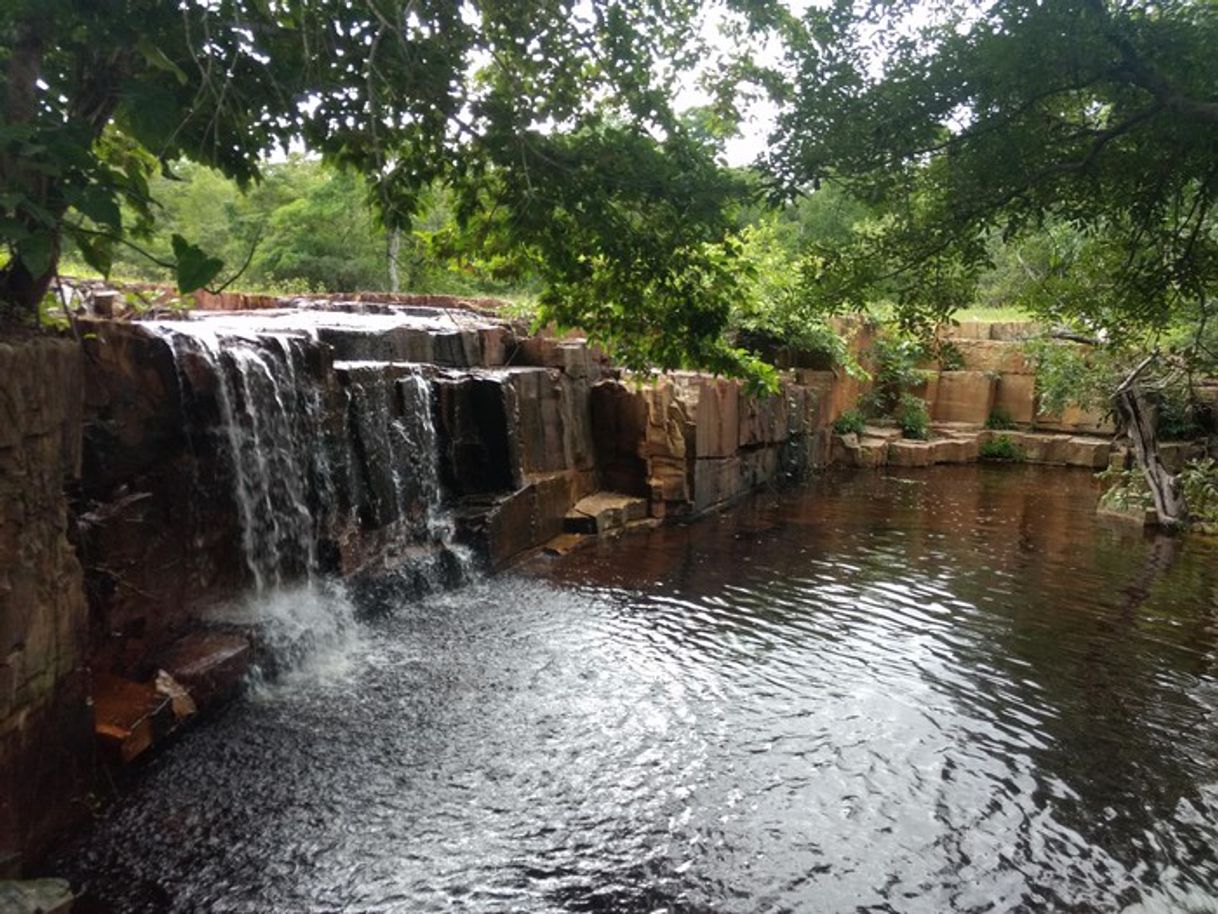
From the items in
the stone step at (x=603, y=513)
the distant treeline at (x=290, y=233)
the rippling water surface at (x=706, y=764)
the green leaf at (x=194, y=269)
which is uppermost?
the distant treeline at (x=290, y=233)

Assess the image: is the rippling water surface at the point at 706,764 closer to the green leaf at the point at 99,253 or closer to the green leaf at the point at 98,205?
the green leaf at the point at 99,253

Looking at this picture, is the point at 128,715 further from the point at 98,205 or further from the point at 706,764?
the point at 706,764

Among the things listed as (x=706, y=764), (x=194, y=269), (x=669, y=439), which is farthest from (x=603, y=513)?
(x=194, y=269)

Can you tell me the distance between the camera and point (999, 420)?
73.7 feet

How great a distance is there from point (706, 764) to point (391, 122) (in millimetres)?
4408

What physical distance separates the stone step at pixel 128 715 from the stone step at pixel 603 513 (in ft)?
21.8

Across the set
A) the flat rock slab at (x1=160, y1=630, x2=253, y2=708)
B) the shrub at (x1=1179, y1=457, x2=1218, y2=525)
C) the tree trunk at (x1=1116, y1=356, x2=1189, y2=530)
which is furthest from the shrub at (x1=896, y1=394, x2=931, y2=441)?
the flat rock slab at (x1=160, y1=630, x2=253, y2=708)

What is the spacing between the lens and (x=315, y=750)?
5387mm

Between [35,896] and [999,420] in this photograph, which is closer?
[35,896]

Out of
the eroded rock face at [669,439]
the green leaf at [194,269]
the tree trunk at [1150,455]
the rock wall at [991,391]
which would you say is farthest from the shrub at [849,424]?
the green leaf at [194,269]

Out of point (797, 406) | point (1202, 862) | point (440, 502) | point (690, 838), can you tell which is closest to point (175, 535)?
point (440, 502)

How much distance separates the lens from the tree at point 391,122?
11.7 feet

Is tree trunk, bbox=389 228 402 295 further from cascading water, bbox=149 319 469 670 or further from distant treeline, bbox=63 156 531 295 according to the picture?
cascading water, bbox=149 319 469 670

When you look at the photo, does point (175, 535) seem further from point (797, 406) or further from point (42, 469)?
point (797, 406)
